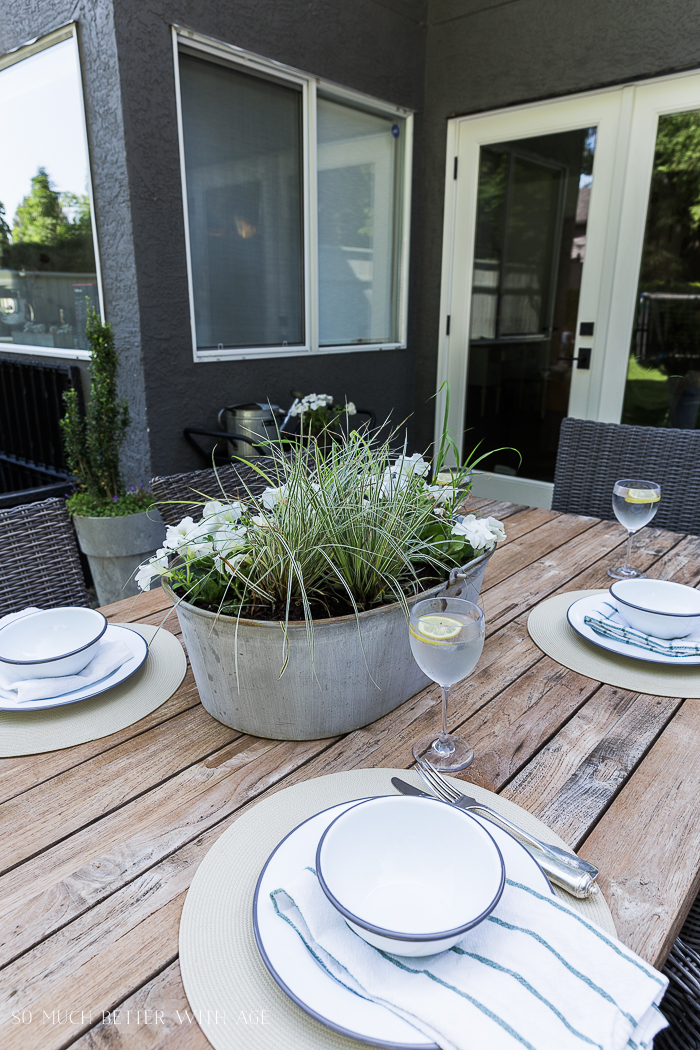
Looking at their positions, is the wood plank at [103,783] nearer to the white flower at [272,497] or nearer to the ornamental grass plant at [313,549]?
the ornamental grass plant at [313,549]

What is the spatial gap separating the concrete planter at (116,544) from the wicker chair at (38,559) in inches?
51.1

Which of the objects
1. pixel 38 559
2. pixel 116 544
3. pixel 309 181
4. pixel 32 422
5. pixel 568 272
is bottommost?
pixel 116 544

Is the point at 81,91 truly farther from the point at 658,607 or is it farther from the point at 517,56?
the point at 658,607

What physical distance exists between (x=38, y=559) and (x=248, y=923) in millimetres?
998

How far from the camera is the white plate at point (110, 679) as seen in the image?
929 millimetres

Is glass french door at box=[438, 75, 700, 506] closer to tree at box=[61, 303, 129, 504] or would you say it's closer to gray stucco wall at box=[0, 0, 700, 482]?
gray stucco wall at box=[0, 0, 700, 482]

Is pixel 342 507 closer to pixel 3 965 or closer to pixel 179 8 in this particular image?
pixel 3 965

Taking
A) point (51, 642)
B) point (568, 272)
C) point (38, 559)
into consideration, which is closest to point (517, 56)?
point (568, 272)

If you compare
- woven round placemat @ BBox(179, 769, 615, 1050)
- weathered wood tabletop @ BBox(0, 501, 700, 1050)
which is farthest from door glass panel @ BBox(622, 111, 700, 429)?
woven round placemat @ BBox(179, 769, 615, 1050)

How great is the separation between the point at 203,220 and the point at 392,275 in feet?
4.62

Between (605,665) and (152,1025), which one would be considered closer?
(152,1025)

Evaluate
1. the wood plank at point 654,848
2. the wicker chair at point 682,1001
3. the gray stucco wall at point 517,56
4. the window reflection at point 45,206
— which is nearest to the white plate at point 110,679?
the wood plank at point 654,848

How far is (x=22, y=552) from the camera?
1.37 meters

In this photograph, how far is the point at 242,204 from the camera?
3281 mm
